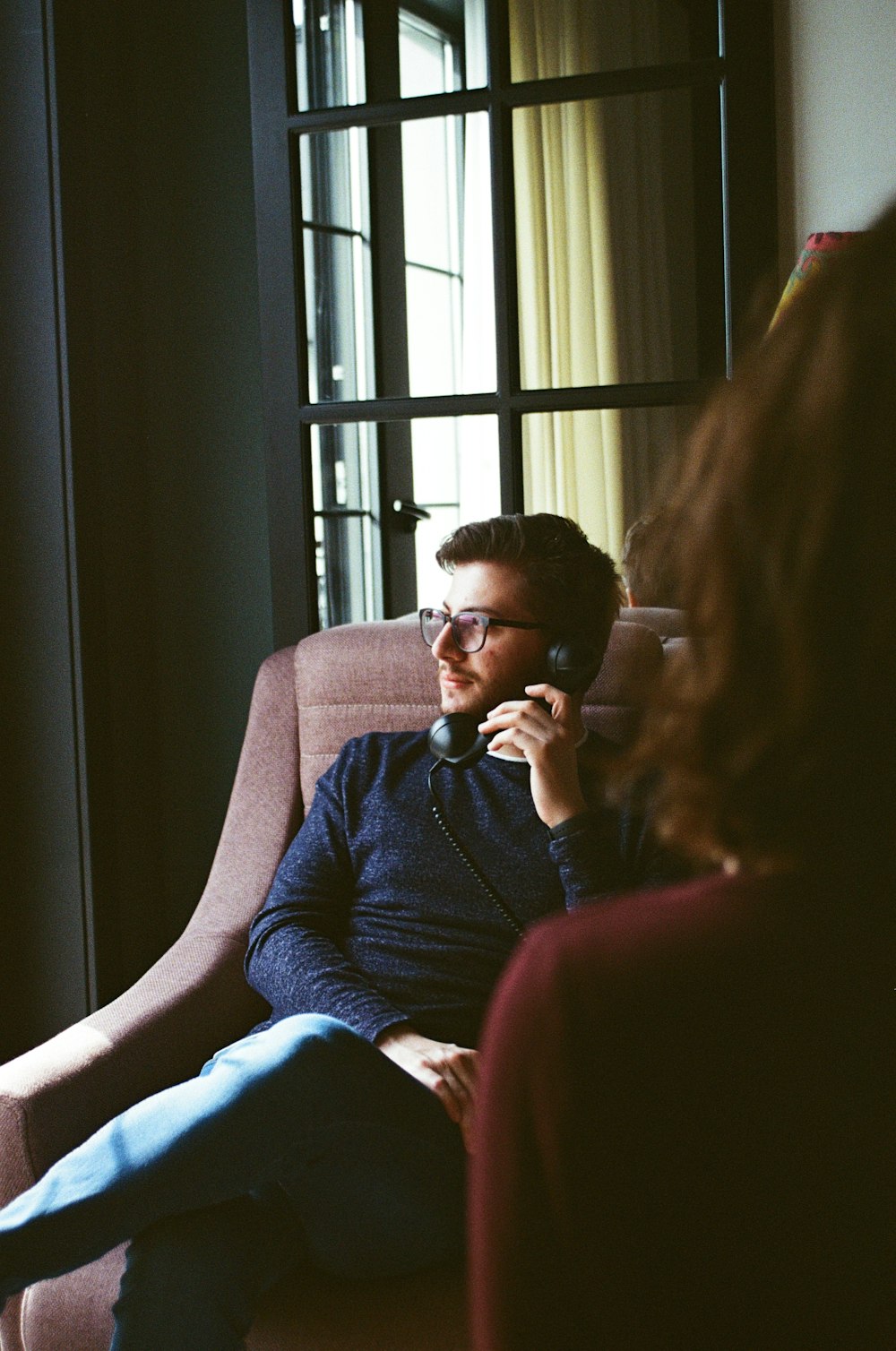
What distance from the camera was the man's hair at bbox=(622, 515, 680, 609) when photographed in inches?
79.1

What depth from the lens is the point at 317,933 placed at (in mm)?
1637

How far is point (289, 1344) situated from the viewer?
1261 mm

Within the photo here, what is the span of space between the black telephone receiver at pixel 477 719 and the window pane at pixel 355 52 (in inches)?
46.3

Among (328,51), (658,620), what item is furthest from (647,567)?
(328,51)

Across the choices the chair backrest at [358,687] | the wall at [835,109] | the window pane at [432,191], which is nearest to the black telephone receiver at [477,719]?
the chair backrest at [358,687]

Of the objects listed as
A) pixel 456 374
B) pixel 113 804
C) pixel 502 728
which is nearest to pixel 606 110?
pixel 456 374

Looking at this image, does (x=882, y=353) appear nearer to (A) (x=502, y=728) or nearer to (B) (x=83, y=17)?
(A) (x=502, y=728)

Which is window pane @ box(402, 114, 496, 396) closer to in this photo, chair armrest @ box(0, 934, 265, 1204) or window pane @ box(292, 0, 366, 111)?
window pane @ box(292, 0, 366, 111)

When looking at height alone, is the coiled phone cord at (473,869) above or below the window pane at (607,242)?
below

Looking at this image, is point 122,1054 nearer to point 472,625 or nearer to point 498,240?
point 472,625

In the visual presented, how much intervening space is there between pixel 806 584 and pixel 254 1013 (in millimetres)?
1491

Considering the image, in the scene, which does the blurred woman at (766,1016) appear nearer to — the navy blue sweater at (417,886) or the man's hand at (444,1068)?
the man's hand at (444,1068)

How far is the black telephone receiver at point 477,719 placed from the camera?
1658 millimetres

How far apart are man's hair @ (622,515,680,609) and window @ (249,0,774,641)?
24 centimetres
